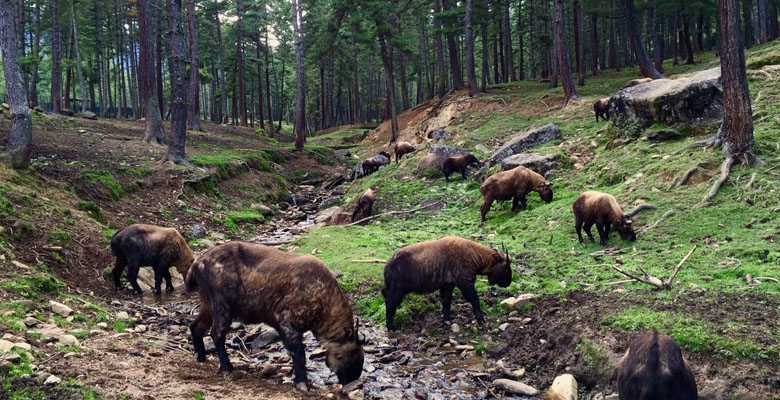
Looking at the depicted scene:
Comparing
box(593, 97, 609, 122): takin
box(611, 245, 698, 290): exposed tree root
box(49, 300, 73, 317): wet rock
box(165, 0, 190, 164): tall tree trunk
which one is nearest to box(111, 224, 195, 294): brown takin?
box(49, 300, 73, 317): wet rock

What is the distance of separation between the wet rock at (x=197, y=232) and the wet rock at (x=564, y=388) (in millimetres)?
11498

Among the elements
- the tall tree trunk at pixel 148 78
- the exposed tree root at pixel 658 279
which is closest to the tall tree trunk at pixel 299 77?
the tall tree trunk at pixel 148 78

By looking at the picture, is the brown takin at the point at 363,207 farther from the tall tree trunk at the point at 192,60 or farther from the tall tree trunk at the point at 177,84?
the tall tree trunk at the point at 192,60

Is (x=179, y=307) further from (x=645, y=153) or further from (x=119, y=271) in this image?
(x=645, y=153)

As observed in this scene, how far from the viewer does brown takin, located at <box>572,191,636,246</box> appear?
11.2 m

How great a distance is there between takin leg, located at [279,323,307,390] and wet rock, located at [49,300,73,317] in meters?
3.66

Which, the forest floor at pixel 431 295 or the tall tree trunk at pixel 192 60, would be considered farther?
the tall tree trunk at pixel 192 60

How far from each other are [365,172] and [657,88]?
1381 centimetres

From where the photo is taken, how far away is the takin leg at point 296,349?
673 cm

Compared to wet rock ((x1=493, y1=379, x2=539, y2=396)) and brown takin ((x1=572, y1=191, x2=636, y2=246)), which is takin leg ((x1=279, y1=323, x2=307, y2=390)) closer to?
wet rock ((x1=493, y1=379, x2=539, y2=396))

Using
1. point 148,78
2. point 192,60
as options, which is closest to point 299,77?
point 192,60

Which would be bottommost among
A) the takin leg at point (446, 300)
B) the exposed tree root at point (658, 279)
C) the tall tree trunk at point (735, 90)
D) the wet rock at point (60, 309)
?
the takin leg at point (446, 300)

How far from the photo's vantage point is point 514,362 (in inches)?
311

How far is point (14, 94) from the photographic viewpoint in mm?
13000
